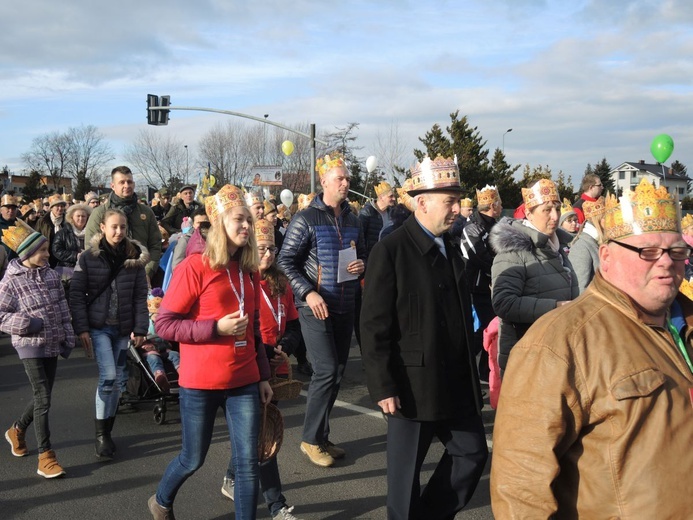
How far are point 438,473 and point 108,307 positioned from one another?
334cm

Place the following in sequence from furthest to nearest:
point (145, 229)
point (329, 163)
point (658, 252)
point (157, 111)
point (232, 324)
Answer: point (157, 111)
point (145, 229)
point (329, 163)
point (232, 324)
point (658, 252)

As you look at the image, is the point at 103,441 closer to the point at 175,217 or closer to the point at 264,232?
the point at 264,232

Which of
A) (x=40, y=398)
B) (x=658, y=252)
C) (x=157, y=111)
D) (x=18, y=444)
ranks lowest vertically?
(x=18, y=444)

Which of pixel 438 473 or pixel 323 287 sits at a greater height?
pixel 323 287

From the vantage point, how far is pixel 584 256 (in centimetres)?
574

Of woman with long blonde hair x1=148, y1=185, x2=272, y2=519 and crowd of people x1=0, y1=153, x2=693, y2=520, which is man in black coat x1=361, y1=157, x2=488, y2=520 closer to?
crowd of people x1=0, y1=153, x2=693, y2=520

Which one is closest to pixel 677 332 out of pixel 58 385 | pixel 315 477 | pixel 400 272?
pixel 400 272

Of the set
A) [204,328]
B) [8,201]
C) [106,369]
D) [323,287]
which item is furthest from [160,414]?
[8,201]

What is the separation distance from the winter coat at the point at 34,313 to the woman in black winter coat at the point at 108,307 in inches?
5.3

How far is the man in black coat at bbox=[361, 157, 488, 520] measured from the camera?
12.5 ft

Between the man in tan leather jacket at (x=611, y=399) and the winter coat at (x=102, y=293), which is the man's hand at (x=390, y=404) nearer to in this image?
the man in tan leather jacket at (x=611, y=399)

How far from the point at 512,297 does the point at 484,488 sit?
1.48 meters

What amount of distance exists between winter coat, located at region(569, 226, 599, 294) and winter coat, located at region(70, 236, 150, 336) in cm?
361

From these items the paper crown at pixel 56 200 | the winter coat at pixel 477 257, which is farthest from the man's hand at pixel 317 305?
the paper crown at pixel 56 200
